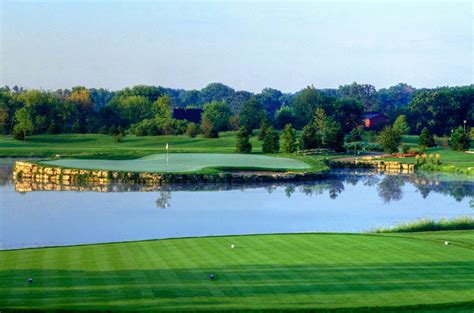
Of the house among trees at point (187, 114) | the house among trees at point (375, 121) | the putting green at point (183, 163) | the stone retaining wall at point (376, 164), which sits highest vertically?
the house among trees at point (187, 114)

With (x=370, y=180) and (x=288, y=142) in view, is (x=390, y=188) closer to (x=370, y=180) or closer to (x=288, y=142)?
(x=370, y=180)

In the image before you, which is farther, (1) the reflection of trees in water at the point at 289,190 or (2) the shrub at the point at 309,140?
(2) the shrub at the point at 309,140

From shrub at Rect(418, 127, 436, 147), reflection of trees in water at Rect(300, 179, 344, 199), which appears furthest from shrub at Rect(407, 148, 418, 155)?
reflection of trees in water at Rect(300, 179, 344, 199)

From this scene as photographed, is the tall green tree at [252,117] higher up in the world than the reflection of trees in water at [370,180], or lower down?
higher up

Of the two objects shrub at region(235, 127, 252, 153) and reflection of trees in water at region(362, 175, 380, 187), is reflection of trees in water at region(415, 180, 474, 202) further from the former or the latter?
shrub at region(235, 127, 252, 153)

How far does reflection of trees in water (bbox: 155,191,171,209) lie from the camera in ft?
105

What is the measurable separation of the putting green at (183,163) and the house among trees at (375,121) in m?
41.2

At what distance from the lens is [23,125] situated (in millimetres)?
79062

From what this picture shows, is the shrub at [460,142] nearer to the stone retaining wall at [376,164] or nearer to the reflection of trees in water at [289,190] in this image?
the stone retaining wall at [376,164]

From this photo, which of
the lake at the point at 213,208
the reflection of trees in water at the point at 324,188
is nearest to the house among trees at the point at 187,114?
the lake at the point at 213,208

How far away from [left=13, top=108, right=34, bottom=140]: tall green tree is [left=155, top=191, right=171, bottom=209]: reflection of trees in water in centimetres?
4399

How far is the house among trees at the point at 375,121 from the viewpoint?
95.4 m

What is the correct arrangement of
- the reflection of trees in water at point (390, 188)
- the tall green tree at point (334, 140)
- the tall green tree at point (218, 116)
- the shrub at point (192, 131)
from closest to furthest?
the reflection of trees in water at point (390, 188) → the tall green tree at point (334, 140) → the shrub at point (192, 131) → the tall green tree at point (218, 116)

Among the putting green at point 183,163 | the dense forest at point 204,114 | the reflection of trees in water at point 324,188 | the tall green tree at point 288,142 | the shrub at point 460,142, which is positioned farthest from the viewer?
the dense forest at point 204,114
